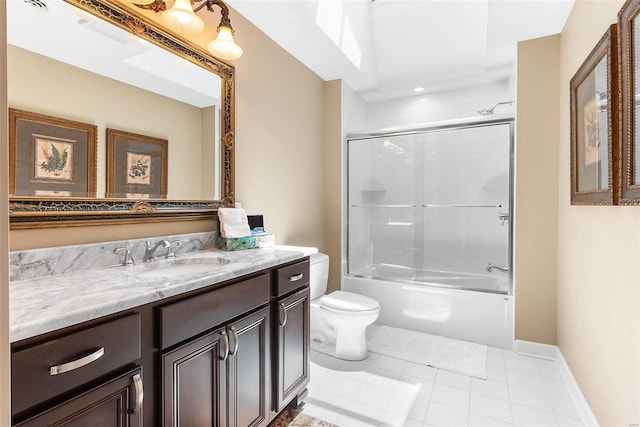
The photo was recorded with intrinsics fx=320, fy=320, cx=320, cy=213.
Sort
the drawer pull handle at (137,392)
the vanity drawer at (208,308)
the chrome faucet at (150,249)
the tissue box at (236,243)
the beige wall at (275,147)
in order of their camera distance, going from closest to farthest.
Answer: the drawer pull handle at (137,392), the vanity drawer at (208,308), the chrome faucet at (150,249), the tissue box at (236,243), the beige wall at (275,147)

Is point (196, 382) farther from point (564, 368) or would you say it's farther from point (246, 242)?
point (564, 368)

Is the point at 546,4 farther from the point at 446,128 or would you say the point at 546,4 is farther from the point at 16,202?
the point at 16,202

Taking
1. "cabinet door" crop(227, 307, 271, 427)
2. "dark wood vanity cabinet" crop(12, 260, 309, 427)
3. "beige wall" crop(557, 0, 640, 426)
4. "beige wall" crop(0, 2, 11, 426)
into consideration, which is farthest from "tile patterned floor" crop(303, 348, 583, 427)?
"beige wall" crop(0, 2, 11, 426)

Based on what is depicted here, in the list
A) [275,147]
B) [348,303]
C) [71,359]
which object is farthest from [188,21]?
[348,303]

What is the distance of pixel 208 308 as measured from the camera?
1175 millimetres

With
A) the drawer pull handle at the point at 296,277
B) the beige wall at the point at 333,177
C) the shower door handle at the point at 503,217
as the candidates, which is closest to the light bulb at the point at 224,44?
the drawer pull handle at the point at 296,277

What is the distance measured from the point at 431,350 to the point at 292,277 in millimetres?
1490

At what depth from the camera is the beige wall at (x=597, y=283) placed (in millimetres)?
1223

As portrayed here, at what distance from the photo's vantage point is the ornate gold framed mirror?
1.15 meters

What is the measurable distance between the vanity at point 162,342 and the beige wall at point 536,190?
6.00 feet

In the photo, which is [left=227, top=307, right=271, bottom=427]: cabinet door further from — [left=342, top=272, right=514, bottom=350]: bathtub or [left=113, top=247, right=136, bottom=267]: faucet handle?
[left=342, top=272, right=514, bottom=350]: bathtub

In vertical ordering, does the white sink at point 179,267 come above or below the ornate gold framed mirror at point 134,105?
below

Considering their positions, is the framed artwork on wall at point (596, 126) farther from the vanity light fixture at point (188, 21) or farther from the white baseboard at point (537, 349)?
the vanity light fixture at point (188, 21)

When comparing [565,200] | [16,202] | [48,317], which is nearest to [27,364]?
[48,317]
